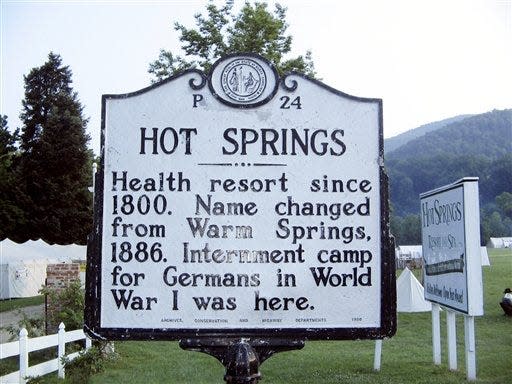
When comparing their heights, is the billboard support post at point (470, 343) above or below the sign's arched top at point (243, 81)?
below

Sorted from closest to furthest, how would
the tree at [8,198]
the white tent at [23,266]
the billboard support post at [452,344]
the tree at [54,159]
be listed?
the billboard support post at [452,344], the white tent at [23,266], the tree at [8,198], the tree at [54,159]

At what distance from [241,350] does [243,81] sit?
1.53m

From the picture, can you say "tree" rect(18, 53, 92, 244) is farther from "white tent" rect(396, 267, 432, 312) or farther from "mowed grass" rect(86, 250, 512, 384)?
"mowed grass" rect(86, 250, 512, 384)

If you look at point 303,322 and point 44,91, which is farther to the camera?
point 44,91

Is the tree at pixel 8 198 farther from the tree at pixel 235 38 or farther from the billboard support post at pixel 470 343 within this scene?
the billboard support post at pixel 470 343

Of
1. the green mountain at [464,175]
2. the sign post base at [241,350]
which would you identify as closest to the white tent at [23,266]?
the sign post base at [241,350]

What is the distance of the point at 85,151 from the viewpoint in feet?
174

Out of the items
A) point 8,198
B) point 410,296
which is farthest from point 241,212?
point 8,198

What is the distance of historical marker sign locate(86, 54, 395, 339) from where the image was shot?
357cm

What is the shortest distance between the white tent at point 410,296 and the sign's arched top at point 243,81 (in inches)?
827

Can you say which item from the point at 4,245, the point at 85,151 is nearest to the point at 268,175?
the point at 4,245

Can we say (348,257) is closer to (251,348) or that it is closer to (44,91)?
(251,348)

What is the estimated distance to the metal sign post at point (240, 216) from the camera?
11.7ft

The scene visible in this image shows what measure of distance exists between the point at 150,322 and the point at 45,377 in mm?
8600
